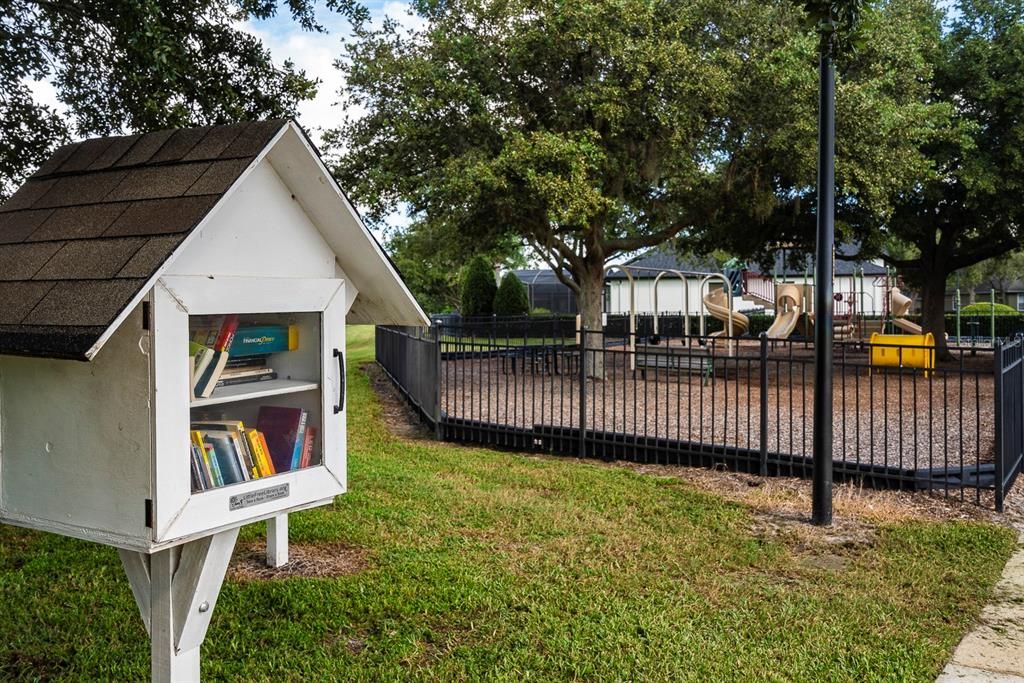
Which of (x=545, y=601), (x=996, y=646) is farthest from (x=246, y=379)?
(x=996, y=646)

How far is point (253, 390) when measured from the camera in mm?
3457

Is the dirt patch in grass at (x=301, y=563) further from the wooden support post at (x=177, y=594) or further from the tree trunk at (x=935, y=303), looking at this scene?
the tree trunk at (x=935, y=303)

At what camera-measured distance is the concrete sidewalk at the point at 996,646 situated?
13.2 feet

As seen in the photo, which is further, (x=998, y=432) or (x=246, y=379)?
(x=998, y=432)

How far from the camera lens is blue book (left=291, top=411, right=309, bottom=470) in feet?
11.8

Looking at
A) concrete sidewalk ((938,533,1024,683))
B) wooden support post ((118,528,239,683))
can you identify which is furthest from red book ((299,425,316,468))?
concrete sidewalk ((938,533,1024,683))

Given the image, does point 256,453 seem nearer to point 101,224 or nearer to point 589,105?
point 101,224

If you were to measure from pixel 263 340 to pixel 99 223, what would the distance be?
0.76m

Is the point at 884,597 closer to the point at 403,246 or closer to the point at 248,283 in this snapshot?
the point at 248,283

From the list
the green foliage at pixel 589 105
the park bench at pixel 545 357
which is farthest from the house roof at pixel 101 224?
the green foliage at pixel 589 105

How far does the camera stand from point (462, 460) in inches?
367

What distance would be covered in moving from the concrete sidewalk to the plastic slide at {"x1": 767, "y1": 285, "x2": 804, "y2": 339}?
16357 millimetres

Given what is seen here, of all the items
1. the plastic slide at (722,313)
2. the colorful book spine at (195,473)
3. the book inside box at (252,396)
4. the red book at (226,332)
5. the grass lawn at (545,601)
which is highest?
the plastic slide at (722,313)

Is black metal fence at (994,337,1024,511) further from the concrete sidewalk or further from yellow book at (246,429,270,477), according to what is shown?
yellow book at (246,429,270,477)
